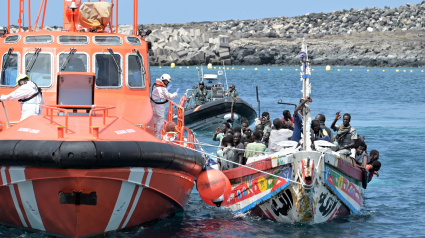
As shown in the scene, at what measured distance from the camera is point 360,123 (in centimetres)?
2450

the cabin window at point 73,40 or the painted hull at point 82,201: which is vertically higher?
the cabin window at point 73,40

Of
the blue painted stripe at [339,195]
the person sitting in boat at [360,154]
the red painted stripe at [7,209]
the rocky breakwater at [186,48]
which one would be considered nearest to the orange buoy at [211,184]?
the blue painted stripe at [339,195]

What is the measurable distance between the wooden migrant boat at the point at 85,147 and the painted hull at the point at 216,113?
10163 millimetres

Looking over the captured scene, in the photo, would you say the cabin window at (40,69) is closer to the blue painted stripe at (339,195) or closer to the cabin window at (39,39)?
the cabin window at (39,39)

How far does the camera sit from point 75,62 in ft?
29.7

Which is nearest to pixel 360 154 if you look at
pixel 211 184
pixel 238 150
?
pixel 238 150

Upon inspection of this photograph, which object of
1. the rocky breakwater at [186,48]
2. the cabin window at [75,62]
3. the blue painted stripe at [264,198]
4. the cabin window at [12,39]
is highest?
the rocky breakwater at [186,48]

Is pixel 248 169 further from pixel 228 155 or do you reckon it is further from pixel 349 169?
pixel 349 169

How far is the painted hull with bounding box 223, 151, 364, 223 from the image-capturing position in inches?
337

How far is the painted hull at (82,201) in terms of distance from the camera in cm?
701

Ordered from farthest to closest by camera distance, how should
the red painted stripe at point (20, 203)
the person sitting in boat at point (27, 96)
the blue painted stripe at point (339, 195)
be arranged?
the blue painted stripe at point (339, 195), the person sitting in boat at point (27, 96), the red painted stripe at point (20, 203)

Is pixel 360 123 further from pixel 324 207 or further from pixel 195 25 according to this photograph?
pixel 195 25

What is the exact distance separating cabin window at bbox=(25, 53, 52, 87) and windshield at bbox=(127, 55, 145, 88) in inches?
47.0

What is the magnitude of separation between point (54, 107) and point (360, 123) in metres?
18.8
